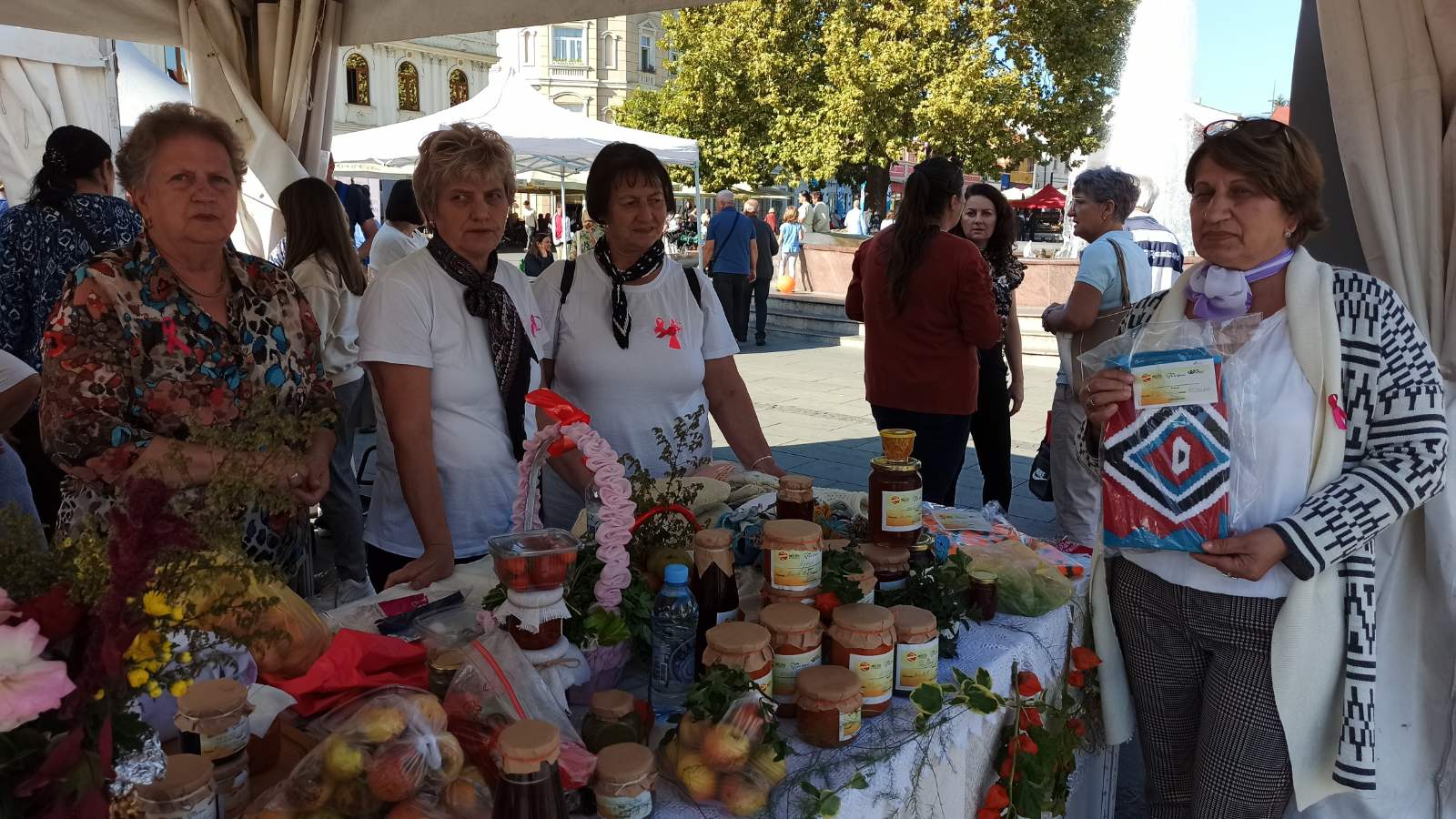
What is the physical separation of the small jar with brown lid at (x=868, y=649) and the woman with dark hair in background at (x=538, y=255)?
11.8 m

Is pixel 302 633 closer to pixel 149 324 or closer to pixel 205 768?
pixel 205 768

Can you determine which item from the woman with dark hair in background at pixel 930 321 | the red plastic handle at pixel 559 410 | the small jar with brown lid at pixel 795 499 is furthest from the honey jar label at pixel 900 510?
the woman with dark hair in background at pixel 930 321

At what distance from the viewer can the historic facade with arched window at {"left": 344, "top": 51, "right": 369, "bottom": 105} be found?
36875 millimetres

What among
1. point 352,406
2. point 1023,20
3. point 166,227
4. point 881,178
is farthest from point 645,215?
point 881,178

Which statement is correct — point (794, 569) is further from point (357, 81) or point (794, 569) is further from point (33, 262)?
point (357, 81)

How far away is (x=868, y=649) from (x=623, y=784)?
514 millimetres

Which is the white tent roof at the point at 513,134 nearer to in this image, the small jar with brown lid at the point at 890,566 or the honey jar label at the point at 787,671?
the small jar with brown lid at the point at 890,566

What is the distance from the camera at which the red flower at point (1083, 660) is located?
7.02ft

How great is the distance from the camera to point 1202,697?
2.06 meters

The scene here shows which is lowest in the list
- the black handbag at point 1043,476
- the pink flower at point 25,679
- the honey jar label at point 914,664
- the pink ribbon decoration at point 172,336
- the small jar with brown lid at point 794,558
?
the black handbag at point 1043,476

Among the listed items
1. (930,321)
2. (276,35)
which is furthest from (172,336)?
(930,321)

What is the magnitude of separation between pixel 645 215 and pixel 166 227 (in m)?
1.20

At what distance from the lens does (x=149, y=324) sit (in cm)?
202

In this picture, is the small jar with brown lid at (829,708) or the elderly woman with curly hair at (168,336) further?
the elderly woman with curly hair at (168,336)
